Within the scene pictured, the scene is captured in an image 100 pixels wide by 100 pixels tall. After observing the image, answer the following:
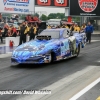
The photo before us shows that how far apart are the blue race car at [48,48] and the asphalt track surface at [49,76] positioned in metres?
0.31

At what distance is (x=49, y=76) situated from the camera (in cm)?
968

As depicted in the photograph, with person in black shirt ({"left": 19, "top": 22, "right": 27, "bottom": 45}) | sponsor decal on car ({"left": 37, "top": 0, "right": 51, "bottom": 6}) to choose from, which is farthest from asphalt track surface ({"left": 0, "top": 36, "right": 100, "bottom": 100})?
sponsor decal on car ({"left": 37, "top": 0, "right": 51, "bottom": 6})

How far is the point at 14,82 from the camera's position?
343 inches

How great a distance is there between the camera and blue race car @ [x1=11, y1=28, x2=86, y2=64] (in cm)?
1124

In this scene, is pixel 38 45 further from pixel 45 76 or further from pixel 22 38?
pixel 22 38

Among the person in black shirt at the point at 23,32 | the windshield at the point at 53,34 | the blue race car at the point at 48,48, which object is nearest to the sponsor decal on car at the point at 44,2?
the person in black shirt at the point at 23,32

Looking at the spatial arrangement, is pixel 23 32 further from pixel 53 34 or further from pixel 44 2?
pixel 44 2

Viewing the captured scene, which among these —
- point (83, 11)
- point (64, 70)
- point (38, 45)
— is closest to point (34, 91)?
point (64, 70)

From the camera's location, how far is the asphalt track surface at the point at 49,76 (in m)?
7.64

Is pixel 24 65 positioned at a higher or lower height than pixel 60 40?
lower

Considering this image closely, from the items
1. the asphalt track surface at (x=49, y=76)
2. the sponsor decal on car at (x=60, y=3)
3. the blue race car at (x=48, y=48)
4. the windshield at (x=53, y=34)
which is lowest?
the asphalt track surface at (x=49, y=76)

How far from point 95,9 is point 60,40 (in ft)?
82.4

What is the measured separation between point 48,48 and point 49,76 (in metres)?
2.22

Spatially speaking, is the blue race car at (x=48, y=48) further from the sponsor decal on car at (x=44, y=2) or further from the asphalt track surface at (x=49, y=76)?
the sponsor decal on car at (x=44, y=2)
